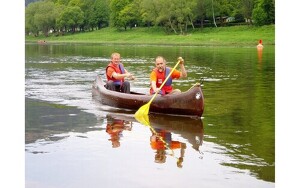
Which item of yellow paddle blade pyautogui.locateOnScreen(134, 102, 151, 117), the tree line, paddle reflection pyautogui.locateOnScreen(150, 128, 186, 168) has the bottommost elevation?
paddle reflection pyautogui.locateOnScreen(150, 128, 186, 168)

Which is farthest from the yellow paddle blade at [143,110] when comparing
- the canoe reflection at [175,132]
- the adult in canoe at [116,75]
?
the adult in canoe at [116,75]

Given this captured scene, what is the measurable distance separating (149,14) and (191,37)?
14.6 metres

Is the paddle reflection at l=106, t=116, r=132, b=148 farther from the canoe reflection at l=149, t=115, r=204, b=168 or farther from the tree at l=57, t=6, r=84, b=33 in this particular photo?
the tree at l=57, t=6, r=84, b=33

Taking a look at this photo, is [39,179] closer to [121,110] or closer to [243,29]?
[121,110]

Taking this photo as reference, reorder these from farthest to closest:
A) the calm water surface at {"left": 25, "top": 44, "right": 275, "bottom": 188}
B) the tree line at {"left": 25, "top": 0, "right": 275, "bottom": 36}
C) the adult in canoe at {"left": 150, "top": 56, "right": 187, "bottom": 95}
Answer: the tree line at {"left": 25, "top": 0, "right": 275, "bottom": 36} → the adult in canoe at {"left": 150, "top": 56, "right": 187, "bottom": 95} → the calm water surface at {"left": 25, "top": 44, "right": 275, "bottom": 188}

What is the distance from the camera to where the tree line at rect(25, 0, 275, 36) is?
7444 centimetres

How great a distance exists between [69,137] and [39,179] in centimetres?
296

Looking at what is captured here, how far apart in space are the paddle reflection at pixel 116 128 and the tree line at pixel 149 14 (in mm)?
57352

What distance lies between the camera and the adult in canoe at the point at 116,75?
48.2ft

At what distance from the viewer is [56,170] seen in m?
8.24

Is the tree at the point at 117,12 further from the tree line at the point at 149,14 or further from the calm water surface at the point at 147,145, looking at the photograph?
the calm water surface at the point at 147,145

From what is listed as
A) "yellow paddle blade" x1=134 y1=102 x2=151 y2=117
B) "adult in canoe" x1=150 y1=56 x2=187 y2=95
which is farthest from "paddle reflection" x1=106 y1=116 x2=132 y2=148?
"adult in canoe" x1=150 y1=56 x2=187 y2=95

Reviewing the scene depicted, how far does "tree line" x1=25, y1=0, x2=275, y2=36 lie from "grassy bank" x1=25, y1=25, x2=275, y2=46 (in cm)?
159
